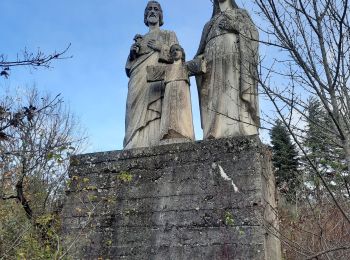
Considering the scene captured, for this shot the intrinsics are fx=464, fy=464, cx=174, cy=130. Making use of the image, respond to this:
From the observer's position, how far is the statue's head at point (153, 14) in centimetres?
752

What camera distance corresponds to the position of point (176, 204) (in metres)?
5.51

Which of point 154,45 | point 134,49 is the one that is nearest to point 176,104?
point 154,45

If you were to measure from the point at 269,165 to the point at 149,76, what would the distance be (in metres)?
2.08

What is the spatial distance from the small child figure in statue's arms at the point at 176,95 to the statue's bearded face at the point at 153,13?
1152mm

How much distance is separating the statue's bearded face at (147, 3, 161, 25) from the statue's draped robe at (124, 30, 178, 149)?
47 cm

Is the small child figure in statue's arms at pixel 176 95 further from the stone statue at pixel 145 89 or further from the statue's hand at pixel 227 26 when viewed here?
the statue's hand at pixel 227 26

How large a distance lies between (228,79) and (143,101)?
132 cm

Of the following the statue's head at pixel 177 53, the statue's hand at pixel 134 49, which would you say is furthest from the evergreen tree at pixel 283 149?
the statue's hand at pixel 134 49

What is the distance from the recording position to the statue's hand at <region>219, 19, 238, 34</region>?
635 centimetres

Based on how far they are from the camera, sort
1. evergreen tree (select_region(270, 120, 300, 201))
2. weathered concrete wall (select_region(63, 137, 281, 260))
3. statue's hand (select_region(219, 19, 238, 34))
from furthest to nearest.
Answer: statue's hand (select_region(219, 19, 238, 34)), weathered concrete wall (select_region(63, 137, 281, 260)), evergreen tree (select_region(270, 120, 300, 201))

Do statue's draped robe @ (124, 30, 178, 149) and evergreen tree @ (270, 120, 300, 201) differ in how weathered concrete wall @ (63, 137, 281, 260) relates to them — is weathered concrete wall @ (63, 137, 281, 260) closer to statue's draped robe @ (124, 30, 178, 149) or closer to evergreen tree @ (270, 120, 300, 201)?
evergreen tree @ (270, 120, 300, 201)

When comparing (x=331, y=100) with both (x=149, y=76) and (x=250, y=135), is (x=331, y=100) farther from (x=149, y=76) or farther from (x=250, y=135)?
(x=149, y=76)

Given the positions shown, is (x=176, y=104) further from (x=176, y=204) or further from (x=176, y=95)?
(x=176, y=204)

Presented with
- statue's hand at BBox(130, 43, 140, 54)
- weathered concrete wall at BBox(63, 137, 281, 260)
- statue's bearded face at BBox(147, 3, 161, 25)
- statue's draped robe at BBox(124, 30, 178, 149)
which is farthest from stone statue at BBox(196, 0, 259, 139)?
statue's bearded face at BBox(147, 3, 161, 25)
